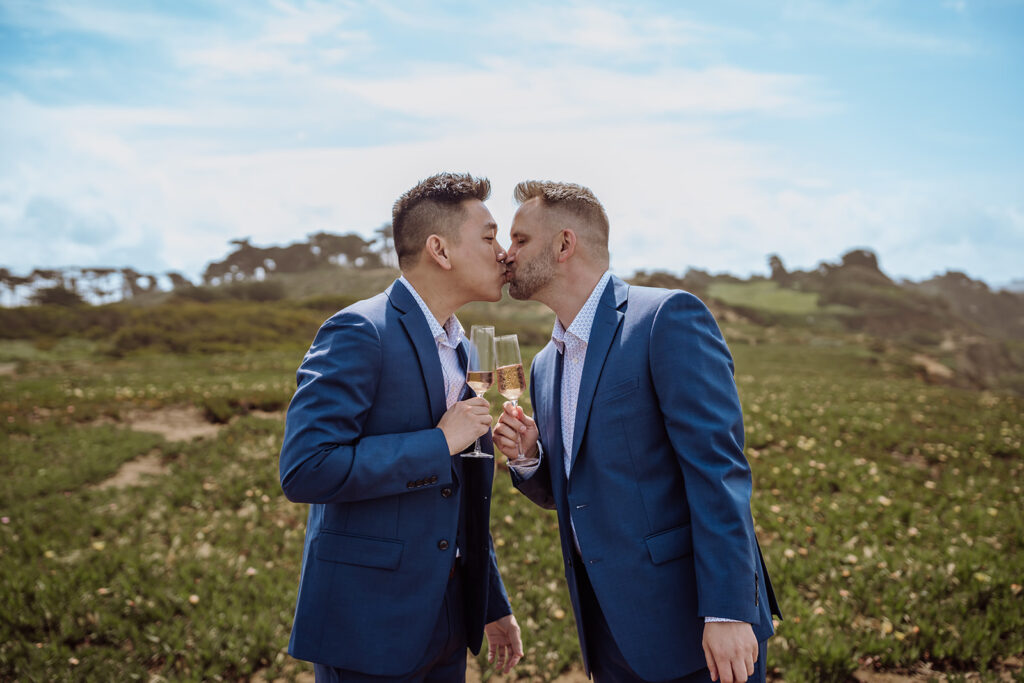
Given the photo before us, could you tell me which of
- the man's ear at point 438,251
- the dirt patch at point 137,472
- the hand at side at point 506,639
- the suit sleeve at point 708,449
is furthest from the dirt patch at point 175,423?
the suit sleeve at point 708,449

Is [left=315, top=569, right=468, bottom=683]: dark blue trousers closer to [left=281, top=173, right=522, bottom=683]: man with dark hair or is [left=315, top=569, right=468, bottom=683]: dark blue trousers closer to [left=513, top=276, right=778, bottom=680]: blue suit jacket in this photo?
[left=281, top=173, right=522, bottom=683]: man with dark hair

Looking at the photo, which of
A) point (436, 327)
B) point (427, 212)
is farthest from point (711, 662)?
point (427, 212)

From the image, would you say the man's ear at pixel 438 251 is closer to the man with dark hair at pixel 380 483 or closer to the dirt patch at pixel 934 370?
the man with dark hair at pixel 380 483

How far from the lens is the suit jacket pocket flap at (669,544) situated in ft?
8.53

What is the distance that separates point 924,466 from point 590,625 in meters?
10.5

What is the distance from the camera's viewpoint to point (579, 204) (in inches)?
127

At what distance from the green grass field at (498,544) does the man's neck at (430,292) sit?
11.7 ft

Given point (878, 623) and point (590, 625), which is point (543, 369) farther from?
point (878, 623)

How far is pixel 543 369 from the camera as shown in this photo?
10.9 ft

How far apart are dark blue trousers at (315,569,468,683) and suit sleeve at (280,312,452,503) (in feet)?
2.65

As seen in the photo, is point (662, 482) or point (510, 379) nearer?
point (662, 482)

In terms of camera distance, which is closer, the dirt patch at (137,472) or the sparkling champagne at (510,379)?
the sparkling champagne at (510,379)

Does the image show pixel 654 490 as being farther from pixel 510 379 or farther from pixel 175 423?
pixel 175 423

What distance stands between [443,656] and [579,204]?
2.40 m
